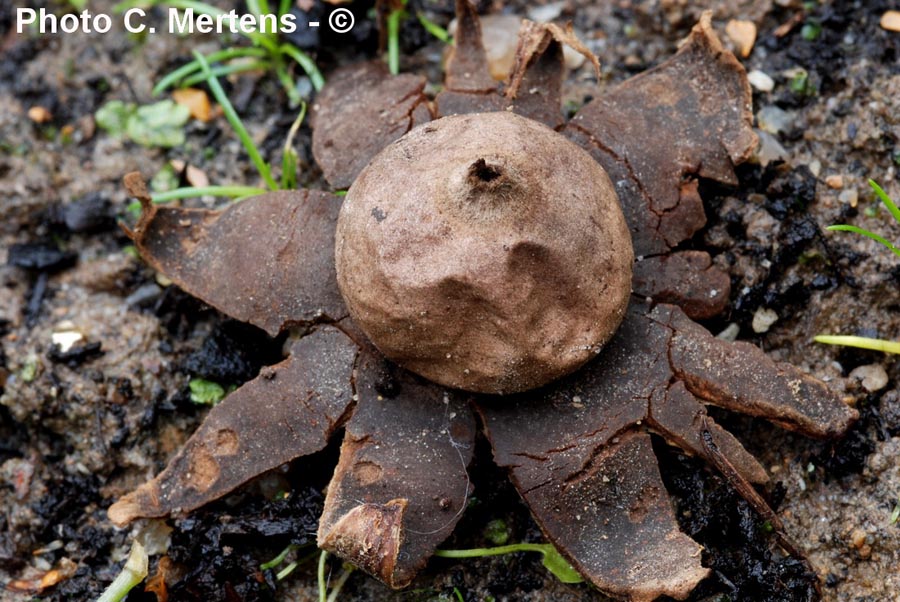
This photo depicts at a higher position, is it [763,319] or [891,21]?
[891,21]

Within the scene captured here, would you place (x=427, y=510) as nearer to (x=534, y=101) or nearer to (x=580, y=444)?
(x=580, y=444)

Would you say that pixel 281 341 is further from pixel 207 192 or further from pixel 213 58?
pixel 213 58

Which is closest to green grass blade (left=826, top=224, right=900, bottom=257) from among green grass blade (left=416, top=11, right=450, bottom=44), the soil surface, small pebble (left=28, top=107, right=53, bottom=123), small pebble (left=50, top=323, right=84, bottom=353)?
the soil surface

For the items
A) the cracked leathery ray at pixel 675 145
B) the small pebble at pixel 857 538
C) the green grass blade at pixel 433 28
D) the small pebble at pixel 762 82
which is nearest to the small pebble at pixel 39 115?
the green grass blade at pixel 433 28

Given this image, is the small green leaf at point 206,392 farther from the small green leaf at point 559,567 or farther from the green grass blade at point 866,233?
the green grass blade at point 866,233

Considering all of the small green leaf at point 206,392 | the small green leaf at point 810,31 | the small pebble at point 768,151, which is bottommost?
the small green leaf at point 206,392

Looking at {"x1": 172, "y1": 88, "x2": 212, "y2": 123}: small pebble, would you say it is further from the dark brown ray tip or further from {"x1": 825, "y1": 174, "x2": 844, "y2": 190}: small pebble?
{"x1": 825, "y1": 174, "x2": 844, "y2": 190}: small pebble

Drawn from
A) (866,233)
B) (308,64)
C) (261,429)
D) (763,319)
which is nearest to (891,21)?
(866,233)
